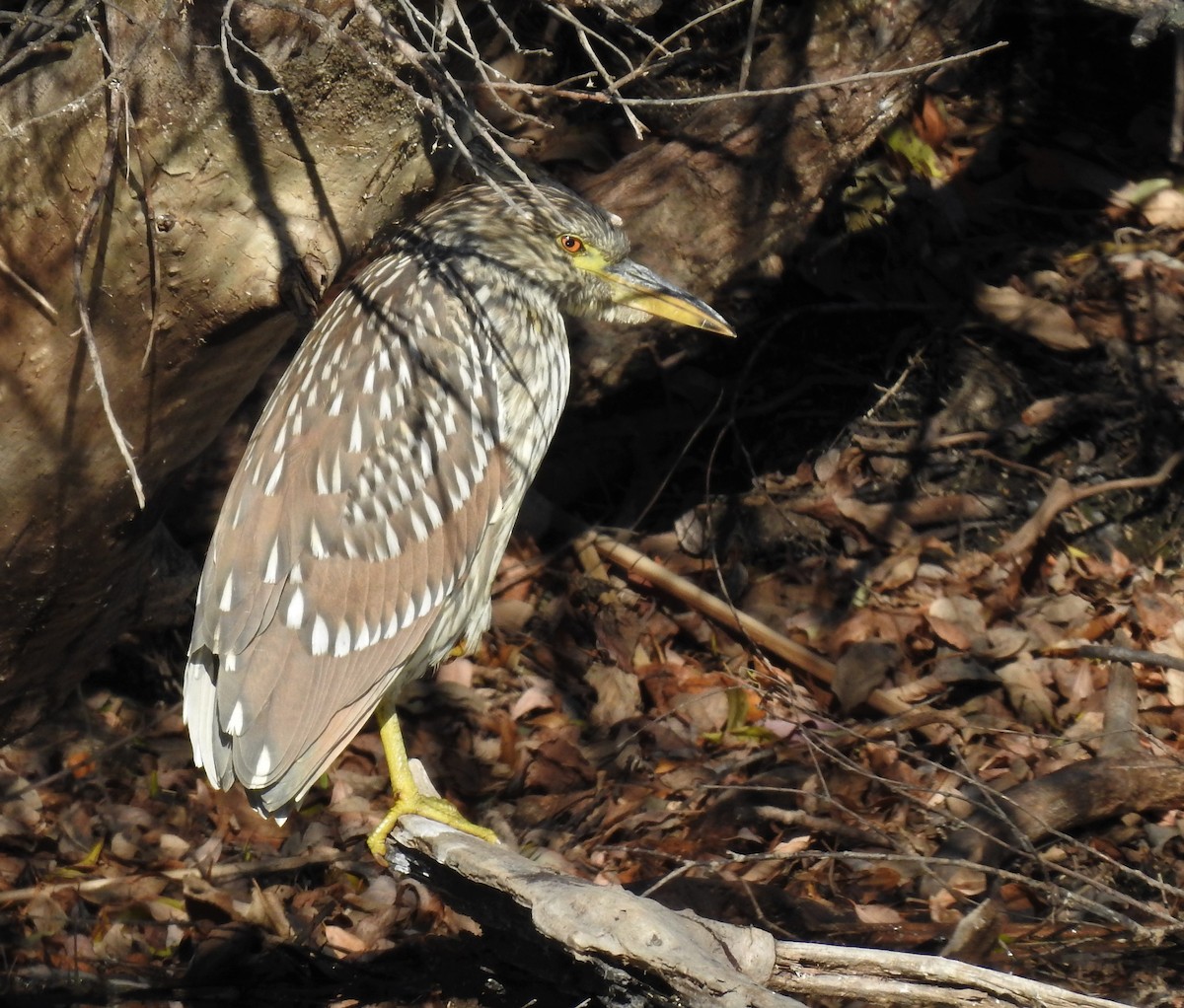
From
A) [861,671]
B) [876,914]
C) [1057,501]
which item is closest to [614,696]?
[861,671]

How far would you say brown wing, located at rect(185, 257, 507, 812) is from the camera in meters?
3.41

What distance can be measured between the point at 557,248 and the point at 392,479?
89cm

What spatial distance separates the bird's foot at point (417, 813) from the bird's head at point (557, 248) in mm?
1553

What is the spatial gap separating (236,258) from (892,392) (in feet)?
11.6

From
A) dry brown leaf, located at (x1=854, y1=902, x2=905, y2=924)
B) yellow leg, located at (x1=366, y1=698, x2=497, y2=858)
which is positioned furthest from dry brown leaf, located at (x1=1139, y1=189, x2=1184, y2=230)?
yellow leg, located at (x1=366, y1=698, x2=497, y2=858)

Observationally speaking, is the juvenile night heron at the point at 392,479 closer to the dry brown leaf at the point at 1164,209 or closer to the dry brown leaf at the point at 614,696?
the dry brown leaf at the point at 614,696

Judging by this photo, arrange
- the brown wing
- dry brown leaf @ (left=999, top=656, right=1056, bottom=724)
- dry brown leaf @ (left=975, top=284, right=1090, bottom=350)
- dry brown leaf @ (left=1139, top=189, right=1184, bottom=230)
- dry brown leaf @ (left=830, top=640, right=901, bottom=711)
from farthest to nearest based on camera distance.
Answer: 1. dry brown leaf @ (left=1139, top=189, right=1184, bottom=230)
2. dry brown leaf @ (left=975, top=284, right=1090, bottom=350)
3. dry brown leaf @ (left=830, top=640, right=901, bottom=711)
4. dry brown leaf @ (left=999, top=656, right=1056, bottom=724)
5. the brown wing

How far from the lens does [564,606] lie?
5934 mm

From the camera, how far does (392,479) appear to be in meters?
3.73

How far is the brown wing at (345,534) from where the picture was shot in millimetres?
3410

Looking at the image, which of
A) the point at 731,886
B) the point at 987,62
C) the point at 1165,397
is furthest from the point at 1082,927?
the point at 987,62

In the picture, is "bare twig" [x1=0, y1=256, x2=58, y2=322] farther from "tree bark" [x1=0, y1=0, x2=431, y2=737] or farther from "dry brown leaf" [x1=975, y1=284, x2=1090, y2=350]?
"dry brown leaf" [x1=975, y1=284, x2=1090, y2=350]

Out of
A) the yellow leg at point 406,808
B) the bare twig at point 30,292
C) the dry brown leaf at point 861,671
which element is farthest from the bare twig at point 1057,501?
the bare twig at point 30,292

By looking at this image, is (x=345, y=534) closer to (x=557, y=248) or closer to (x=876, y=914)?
(x=557, y=248)
